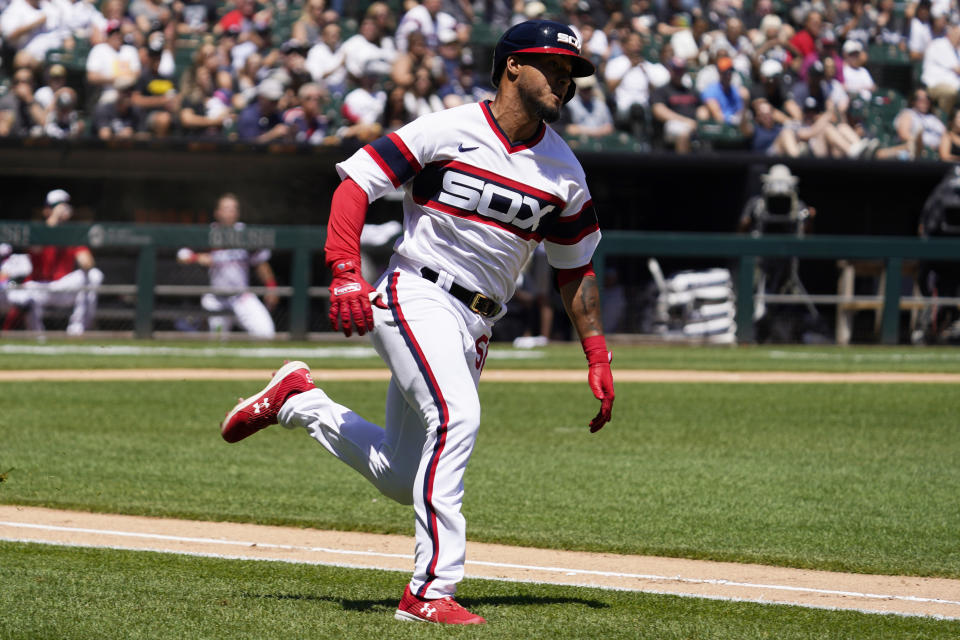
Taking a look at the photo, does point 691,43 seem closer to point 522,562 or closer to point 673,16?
point 673,16

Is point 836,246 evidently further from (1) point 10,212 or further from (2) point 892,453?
(1) point 10,212

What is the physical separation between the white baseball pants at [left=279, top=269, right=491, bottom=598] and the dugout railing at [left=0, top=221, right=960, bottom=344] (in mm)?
11797

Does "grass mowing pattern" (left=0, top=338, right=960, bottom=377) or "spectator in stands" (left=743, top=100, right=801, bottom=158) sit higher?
"spectator in stands" (left=743, top=100, right=801, bottom=158)

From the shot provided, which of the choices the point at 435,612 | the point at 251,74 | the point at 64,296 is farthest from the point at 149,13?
the point at 435,612

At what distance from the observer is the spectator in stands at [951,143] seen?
57.8ft

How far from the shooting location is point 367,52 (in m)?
17.2

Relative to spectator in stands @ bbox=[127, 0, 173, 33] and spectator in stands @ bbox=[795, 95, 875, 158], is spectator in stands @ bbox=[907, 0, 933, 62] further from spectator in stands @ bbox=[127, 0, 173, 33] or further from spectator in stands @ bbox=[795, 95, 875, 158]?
spectator in stands @ bbox=[127, 0, 173, 33]

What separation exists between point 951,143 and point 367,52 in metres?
7.98

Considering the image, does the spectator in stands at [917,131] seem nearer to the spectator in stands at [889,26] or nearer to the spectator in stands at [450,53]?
the spectator in stands at [889,26]

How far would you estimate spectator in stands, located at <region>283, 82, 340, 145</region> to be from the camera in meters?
16.2

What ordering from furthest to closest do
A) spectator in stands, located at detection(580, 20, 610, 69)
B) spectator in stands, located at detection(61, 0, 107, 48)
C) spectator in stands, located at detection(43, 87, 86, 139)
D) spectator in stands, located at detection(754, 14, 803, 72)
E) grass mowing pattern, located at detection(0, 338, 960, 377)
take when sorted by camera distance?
spectator in stands, located at detection(754, 14, 803, 72)
spectator in stands, located at detection(580, 20, 610, 69)
spectator in stands, located at detection(61, 0, 107, 48)
spectator in stands, located at detection(43, 87, 86, 139)
grass mowing pattern, located at detection(0, 338, 960, 377)

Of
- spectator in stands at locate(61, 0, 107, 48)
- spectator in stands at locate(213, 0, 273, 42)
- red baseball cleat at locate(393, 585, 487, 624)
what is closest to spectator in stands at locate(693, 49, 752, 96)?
spectator in stands at locate(213, 0, 273, 42)

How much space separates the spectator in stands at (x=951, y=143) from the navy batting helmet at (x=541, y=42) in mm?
14646

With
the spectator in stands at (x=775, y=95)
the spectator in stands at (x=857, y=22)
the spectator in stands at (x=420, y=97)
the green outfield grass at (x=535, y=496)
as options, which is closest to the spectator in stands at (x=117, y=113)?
the spectator in stands at (x=420, y=97)
